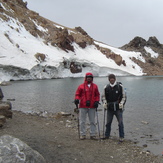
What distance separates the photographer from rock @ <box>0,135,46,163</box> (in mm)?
4300

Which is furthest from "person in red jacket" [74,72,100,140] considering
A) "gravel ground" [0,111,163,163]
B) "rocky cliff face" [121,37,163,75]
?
"rocky cliff face" [121,37,163,75]

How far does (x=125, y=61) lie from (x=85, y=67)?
26.7 metres

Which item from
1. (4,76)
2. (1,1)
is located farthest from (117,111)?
(1,1)

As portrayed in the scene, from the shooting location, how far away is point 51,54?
61.1m

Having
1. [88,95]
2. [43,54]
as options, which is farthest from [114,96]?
[43,54]

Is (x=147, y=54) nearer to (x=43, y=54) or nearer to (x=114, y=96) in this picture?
(x=43, y=54)

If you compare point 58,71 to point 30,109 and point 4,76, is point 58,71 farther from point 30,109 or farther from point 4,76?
point 30,109

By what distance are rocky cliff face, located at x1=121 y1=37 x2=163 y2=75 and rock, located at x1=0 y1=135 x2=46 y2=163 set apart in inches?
3662

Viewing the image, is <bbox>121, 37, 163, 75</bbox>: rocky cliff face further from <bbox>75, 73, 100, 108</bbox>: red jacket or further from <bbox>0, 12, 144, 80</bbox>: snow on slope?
<bbox>75, 73, 100, 108</bbox>: red jacket

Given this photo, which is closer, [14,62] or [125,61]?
[14,62]

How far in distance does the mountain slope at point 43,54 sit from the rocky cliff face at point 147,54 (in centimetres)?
598

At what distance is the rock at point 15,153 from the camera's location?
14.1 ft

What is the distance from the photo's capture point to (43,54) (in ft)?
187

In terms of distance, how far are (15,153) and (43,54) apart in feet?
178
